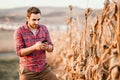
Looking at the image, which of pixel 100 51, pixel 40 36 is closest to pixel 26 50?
pixel 40 36

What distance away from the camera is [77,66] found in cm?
569

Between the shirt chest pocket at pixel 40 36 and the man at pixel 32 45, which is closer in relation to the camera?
the man at pixel 32 45

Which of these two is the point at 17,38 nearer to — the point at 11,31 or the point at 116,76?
the point at 116,76

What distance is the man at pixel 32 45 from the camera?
14.8 feet

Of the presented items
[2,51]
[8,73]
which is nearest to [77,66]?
[8,73]

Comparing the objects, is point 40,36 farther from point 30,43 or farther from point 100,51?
point 100,51

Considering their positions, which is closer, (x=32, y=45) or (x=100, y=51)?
(x=32, y=45)

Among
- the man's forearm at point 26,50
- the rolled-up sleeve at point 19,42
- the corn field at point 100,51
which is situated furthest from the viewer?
the rolled-up sleeve at point 19,42

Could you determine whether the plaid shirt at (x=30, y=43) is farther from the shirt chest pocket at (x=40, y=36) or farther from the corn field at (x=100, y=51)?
the corn field at (x=100, y=51)

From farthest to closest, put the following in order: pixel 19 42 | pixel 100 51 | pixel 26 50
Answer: pixel 100 51
pixel 19 42
pixel 26 50

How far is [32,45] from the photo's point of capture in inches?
182

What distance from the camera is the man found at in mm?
4516

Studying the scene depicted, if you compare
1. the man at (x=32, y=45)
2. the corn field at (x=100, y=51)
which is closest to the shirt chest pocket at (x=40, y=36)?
the man at (x=32, y=45)

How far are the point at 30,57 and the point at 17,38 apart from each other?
0.20m
